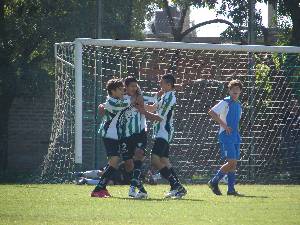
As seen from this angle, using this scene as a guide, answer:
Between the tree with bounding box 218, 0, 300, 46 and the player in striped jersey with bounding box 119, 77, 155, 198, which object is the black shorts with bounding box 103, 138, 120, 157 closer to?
the player in striped jersey with bounding box 119, 77, 155, 198

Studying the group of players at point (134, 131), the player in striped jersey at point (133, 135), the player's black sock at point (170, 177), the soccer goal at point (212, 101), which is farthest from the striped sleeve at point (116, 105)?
the soccer goal at point (212, 101)

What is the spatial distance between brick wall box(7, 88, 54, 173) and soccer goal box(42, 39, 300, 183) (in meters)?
9.63

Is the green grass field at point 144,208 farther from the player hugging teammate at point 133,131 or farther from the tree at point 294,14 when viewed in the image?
the tree at point 294,14

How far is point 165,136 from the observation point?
44.1 ft

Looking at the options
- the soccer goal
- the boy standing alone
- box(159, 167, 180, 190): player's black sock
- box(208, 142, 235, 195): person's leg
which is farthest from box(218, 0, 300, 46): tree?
box(159, 167, 180, 190): player's black sock

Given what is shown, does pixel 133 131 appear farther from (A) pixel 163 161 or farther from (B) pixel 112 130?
(A) pixel 163 161

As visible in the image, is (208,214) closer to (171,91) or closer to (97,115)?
(171,91)

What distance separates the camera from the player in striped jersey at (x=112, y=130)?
1302 centimetres

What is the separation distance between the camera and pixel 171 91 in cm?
1357

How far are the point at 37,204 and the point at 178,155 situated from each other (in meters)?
7.44

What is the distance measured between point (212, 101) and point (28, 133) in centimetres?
1096

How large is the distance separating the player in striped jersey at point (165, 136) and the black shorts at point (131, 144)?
0.72 ft

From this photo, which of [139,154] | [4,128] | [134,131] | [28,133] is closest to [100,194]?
[139,154]

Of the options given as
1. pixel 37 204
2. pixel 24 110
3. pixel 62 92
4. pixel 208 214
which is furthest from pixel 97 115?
pixel 24 110
